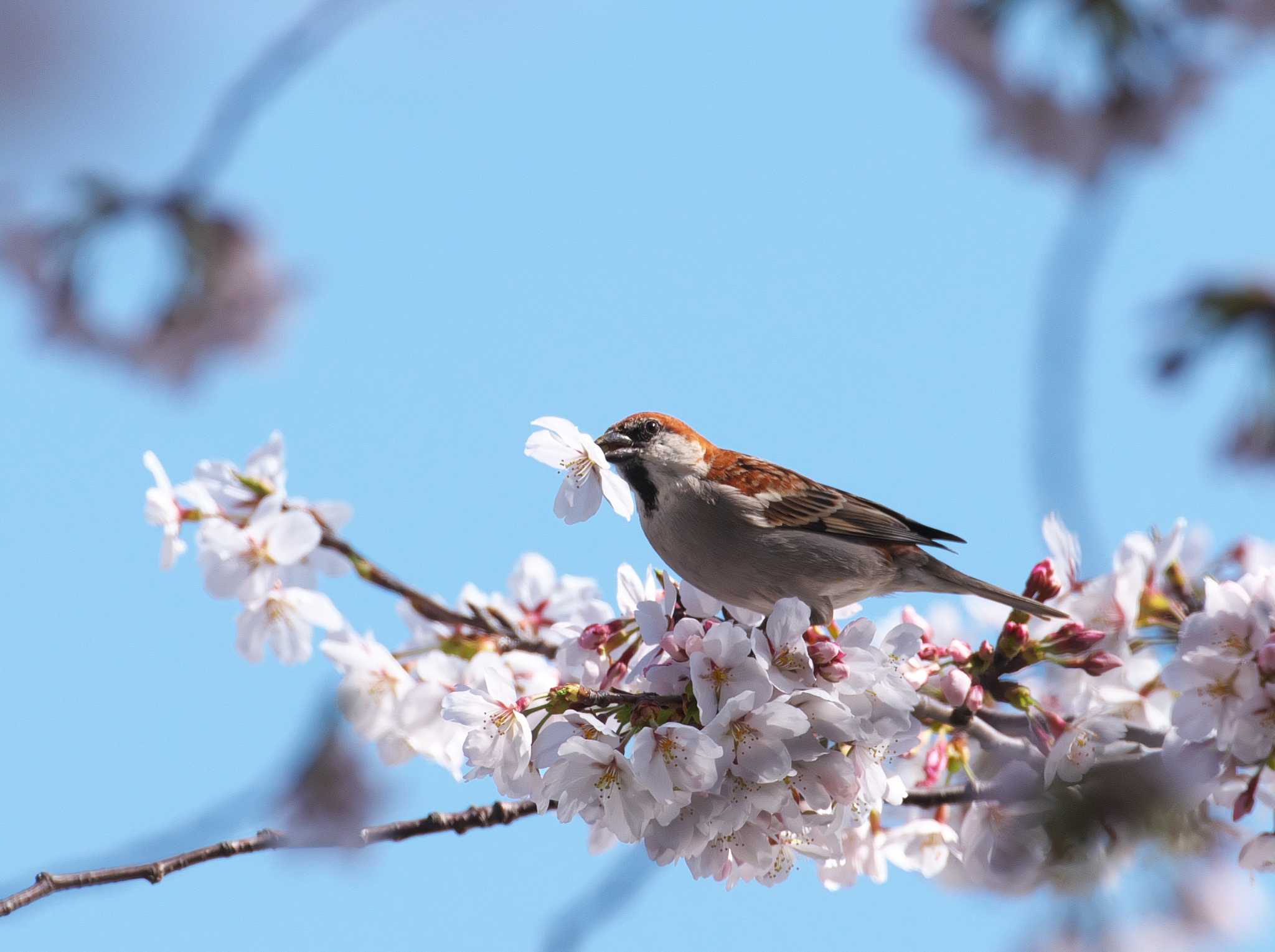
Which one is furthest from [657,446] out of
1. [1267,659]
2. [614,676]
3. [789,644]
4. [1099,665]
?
[1267,659]

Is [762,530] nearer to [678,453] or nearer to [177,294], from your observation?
[678,453]

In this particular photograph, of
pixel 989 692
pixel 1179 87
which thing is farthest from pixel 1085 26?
pixel 989 692

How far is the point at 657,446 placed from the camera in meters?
3.71

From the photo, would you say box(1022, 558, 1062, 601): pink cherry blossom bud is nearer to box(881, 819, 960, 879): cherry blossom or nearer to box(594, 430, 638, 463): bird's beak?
box(881, 819, 960, 879): cherry blossom

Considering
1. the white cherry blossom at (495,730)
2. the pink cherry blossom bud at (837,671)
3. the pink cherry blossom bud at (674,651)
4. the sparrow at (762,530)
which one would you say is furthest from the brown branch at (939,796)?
the white cherry blossom at (495,730)

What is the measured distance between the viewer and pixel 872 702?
99.0 inches

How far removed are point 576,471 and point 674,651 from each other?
1.61ft

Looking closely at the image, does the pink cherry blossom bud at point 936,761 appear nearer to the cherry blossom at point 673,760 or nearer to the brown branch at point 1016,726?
the brown branch at point 1016,726

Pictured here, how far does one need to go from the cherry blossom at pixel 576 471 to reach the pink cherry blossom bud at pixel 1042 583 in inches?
45.2

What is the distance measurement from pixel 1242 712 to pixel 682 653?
1236mm

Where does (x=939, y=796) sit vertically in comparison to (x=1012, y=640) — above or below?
below

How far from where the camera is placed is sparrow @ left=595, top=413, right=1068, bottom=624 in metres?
3.37

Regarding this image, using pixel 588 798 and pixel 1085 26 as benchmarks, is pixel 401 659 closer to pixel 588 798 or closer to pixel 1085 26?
pixel 588 798

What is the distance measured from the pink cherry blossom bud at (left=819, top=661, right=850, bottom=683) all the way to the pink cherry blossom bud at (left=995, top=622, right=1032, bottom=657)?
1.92 feet
